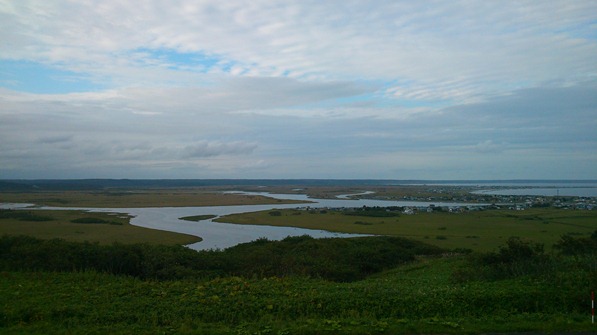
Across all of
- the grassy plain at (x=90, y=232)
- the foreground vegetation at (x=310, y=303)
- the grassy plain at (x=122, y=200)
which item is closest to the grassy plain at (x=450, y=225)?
the grassy plain at (x=90, y=232)

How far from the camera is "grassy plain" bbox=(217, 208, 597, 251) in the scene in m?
36.3

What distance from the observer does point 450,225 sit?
46.6 meters

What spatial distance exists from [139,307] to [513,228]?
131 feet

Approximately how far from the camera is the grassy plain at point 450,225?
119 feet

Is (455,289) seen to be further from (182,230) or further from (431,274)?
(182,230)

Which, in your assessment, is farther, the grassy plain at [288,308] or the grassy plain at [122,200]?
the grassy plain at [122,200]

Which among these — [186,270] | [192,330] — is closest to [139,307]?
[192,330]

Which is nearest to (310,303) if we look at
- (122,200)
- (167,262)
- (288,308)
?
(288,308)

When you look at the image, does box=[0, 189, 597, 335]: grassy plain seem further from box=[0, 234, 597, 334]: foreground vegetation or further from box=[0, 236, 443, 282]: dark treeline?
box=[0, 236, 443, 282]: dark treeline

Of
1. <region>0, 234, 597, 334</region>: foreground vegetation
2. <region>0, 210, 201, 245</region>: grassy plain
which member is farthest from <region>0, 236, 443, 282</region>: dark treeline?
<region>0, 210, 201, 245</region>: grassy plain

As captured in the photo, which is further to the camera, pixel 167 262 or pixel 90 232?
pixel 90 232

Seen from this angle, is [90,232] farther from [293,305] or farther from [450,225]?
[450,225]

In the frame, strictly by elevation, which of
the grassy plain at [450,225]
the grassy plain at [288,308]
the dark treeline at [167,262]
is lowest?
the grassy plain at [450,225]

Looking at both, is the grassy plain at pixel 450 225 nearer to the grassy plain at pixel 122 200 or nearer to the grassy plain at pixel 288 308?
the grassy plain at pixel 288 308
